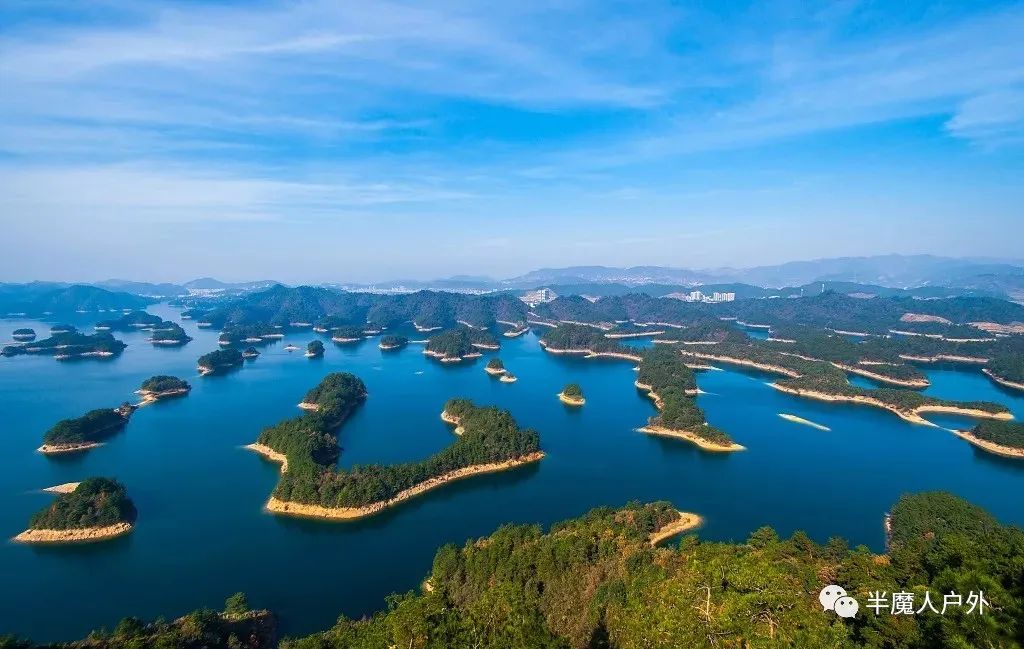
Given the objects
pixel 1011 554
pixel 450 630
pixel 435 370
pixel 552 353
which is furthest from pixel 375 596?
pixel 552 353

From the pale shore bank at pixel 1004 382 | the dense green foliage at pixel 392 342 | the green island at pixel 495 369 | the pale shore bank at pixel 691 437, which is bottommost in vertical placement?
the pale shore bank at pixel 1004 382

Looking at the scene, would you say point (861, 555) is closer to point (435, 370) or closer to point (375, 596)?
point (375, 596)

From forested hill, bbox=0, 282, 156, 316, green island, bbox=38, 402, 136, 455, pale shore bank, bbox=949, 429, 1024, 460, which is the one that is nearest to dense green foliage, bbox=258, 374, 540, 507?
green island, bbox=38, 402, 136, 455

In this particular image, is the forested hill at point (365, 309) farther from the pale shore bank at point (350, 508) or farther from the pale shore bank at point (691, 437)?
the pale shore bank at point (350, 508)

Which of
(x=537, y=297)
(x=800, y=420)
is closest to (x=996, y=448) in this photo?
(x=800, y=420)

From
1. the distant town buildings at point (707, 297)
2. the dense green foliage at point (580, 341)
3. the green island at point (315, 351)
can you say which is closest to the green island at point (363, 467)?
the green island at point (315, 351)

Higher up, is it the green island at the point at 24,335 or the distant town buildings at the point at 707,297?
the green island at the point at 24,335
